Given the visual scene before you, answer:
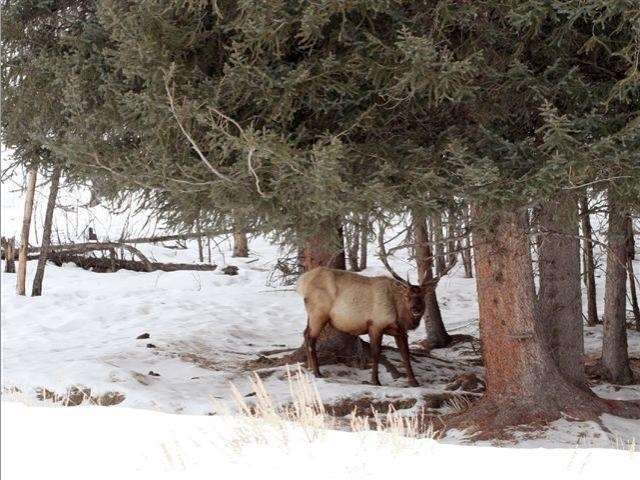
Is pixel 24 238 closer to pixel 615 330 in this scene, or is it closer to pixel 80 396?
pixel 80 396

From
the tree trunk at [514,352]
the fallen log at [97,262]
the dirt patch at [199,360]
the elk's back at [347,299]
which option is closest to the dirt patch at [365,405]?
the tree trunk at [514,352]

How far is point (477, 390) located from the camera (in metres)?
10.5

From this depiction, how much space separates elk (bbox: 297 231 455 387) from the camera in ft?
35.0

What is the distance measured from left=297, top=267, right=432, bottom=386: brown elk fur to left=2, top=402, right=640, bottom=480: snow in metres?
5.08

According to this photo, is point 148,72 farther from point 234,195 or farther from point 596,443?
point 596,443

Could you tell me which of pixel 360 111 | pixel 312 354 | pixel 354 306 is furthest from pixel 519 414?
pixel 360 111

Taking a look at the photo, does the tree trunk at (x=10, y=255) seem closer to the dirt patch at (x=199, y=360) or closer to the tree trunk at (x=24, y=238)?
the tree trunk at (x=24, y=238)

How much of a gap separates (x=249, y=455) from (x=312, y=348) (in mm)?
5838

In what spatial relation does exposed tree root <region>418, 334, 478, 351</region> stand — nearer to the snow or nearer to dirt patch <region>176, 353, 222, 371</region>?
dirt patch <region>176, 353, 222, 371</region>

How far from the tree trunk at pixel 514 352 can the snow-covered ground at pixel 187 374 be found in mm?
288

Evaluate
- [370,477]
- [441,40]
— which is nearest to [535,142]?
[441,40]

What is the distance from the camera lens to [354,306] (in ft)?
35.1

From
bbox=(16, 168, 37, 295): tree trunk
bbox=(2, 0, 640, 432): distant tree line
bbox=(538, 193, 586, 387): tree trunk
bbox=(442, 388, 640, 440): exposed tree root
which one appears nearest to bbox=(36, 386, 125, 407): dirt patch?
bbox=(2, 0, 640, 432): distant tree line

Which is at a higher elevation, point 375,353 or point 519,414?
point 375,353
